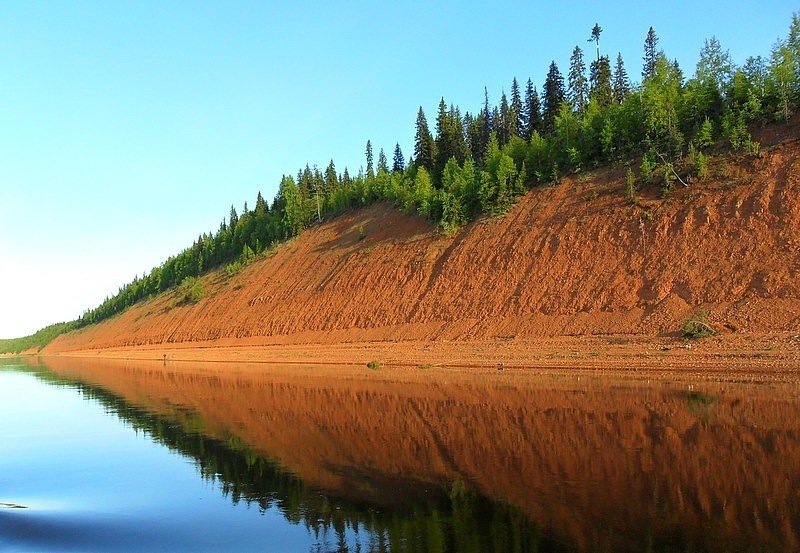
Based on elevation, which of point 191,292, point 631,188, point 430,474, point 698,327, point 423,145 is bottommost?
point 430,474

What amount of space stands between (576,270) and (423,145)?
46.9 meters

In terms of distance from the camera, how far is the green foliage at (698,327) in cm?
3149

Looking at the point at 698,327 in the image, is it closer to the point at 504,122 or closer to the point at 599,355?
the point at 599,355

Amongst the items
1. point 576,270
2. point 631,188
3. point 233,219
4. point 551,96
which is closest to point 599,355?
point 576,270

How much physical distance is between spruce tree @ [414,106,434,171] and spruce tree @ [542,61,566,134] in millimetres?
16710

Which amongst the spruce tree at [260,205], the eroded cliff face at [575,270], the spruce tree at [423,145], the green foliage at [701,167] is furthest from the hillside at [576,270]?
the spruce tree at [260,205]

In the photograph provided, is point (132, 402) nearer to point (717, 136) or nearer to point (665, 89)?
point (717, 136)

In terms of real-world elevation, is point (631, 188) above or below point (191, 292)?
above

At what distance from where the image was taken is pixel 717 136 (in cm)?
4753

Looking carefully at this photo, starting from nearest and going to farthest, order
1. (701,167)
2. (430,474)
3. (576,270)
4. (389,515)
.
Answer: (389,515), (430,474), (701,167), (576,270)

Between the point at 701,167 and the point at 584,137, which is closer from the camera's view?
the point at 701,167

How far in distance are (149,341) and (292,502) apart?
99806 millimetres

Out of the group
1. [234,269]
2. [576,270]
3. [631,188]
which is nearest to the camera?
[576,270]

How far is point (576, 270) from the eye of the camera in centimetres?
4425
